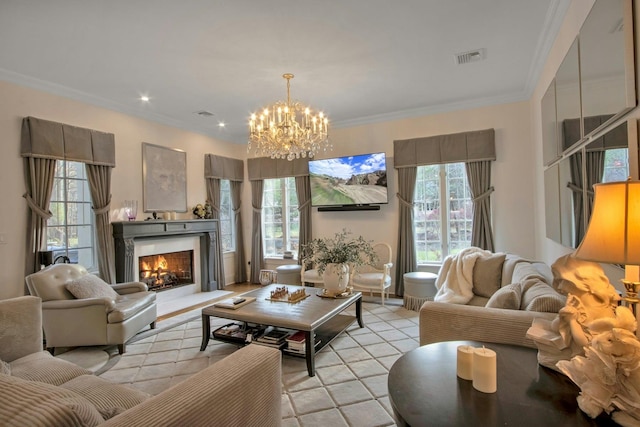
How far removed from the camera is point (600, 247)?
1136 mm

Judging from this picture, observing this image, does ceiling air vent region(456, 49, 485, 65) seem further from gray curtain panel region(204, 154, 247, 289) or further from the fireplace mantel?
the fireplace mantel

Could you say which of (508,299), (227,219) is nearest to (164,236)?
(227,219)

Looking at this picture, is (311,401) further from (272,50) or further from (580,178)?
(272,50)

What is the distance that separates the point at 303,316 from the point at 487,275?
199 centimetres

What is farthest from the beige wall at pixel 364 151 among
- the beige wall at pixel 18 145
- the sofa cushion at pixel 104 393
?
the sofa cushion at pixel 104 393

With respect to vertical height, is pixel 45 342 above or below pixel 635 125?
below

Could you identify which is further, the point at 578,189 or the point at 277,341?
the point at 277,341

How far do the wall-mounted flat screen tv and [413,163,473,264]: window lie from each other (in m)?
0.62

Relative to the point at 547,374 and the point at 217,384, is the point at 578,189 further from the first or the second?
the point at 217,384

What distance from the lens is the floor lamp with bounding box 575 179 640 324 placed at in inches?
42.2

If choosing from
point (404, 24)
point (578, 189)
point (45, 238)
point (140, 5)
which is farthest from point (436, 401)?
point (45, 238)

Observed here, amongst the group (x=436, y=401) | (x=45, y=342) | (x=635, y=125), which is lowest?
(x=45, y=342)

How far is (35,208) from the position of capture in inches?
143

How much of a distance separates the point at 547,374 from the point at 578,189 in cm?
143
